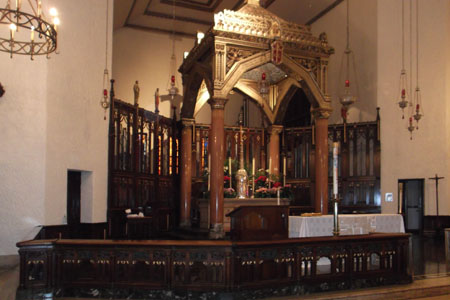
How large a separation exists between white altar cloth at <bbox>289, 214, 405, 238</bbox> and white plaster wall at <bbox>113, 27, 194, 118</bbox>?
1030cm

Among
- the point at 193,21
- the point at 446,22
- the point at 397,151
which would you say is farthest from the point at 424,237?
the point at 193,21

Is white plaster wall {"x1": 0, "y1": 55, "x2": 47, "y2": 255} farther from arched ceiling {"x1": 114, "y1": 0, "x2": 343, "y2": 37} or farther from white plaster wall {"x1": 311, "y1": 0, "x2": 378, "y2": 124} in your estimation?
white plaster wall {"x1": 311, "y1": 0, "x2": 378, "y2": 124}

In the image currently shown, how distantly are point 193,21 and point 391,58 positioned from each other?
795 cm

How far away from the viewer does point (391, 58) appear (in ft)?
46.4

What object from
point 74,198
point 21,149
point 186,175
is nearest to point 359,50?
point 186,175

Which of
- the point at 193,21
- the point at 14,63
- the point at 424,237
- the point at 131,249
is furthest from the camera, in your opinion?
the point at 193,21

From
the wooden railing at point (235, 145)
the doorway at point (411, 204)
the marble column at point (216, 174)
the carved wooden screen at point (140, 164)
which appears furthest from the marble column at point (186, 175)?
the doorway at point (411, 204)

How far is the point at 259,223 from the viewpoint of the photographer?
675 cm

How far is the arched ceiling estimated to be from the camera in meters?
16.3

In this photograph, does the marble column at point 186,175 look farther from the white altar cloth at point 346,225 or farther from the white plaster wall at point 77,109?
the white altar cloth at point 346,225

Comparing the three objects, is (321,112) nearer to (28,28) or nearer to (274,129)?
(274,129)

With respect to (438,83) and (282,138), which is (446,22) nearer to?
(438,83)

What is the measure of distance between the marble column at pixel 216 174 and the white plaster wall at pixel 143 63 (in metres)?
7.71

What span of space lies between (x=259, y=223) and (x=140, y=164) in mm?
6241
